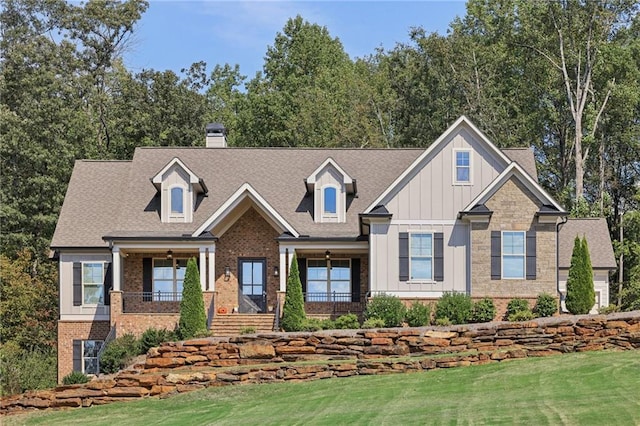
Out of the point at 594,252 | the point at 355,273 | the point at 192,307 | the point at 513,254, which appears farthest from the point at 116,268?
the point at 594,252

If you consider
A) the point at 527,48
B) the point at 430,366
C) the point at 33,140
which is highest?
the point at 527,48

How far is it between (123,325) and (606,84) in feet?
81.6

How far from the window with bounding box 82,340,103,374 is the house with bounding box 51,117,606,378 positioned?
0.03 m

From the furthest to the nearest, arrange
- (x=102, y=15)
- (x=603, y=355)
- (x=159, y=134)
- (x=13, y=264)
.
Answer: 1. (x=102, y=15)
2. (x=159, y=134)
3. (x=13, y=264)
4. (x=603, y=355)

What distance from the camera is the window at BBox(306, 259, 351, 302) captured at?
111 ft

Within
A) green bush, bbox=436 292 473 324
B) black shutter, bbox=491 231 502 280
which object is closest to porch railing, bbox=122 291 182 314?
green bush, bbox=436 292 473 324

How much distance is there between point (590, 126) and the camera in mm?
47688

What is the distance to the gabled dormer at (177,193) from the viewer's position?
34.3 m

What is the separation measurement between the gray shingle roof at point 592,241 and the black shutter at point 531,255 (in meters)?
3.90

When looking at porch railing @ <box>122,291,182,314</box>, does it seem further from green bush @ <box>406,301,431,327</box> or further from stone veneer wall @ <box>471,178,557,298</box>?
stone veneer wall @ <box>471,178,557,298</box>

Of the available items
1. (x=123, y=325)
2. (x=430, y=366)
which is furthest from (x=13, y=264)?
(x=430, y=366)

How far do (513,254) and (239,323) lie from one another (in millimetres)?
7666

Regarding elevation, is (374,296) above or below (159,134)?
below

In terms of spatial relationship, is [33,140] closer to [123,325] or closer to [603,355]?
[123,325]
